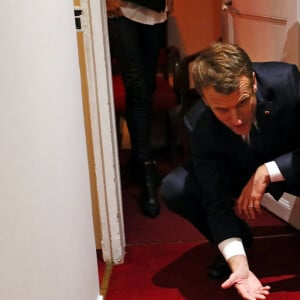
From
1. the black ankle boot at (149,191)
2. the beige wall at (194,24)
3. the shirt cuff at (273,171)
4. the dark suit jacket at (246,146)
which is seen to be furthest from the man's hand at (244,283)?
the beige wall at (194,24)

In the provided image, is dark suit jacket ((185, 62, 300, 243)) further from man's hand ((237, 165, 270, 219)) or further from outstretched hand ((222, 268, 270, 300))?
outstretched hand ((222, 268, 270, 300))

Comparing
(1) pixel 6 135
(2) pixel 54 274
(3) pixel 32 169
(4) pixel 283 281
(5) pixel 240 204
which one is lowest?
(4) pixel 283 281

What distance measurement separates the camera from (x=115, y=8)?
213cm

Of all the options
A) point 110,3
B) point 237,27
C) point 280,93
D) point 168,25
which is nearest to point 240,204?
point 280,93

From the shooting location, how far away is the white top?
6.98ft

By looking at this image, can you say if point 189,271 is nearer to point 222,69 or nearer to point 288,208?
point 288,208

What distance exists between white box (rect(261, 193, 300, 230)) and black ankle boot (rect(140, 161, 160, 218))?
458 millimetres

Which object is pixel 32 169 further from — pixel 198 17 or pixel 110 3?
pixel 198 17

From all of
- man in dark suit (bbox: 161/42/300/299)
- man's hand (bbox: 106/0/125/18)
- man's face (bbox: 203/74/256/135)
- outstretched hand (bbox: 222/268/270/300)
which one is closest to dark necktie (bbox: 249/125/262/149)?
man in dark suit (bbox: 161/42/300/299)

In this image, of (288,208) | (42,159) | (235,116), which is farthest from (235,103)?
(288,208)

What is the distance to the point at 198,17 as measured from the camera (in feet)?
10.9

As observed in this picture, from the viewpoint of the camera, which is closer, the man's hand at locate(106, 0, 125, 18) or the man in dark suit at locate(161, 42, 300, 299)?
the man in dark suit at locate(161, 42, 300, 299)

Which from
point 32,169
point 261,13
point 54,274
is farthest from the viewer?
point 261,13

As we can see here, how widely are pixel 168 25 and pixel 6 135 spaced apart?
2599 millimetres
